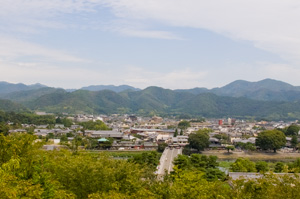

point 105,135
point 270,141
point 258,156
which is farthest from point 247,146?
point 105,135

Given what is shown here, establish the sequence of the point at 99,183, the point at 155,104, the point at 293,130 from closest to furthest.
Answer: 1. the point at 99,183
2. the point at 293,130
3. the point at 155,104

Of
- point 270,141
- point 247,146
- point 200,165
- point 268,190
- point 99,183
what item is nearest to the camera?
point 268,190

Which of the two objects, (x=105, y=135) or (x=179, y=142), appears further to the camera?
(x=105, y=135)

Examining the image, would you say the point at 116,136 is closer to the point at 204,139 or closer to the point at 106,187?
the point at 204,139

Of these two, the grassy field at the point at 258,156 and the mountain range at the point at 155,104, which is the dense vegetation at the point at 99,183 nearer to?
the grassy field at the point at 258,156

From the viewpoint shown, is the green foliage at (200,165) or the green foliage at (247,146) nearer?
the green foliage at (200,165)

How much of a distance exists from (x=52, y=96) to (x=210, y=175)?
103521 mm

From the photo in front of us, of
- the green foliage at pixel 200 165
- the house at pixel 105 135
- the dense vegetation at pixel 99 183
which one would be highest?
the dense vegetation at pixel 99 183

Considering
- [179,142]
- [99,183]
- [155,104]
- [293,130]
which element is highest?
[155,104]

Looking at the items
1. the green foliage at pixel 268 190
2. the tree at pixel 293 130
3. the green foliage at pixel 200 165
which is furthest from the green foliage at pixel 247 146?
the green foliage at pixel 268 190

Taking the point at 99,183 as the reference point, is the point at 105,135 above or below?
below

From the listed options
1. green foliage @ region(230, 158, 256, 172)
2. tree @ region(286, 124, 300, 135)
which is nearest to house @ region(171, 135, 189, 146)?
tree @ region(286, 124, 300, 135)

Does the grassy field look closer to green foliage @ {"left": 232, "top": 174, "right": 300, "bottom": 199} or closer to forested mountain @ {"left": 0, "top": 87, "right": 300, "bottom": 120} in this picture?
green foliage @ {"left": 232, "top": 174, "right": 300, "bottom": 199}

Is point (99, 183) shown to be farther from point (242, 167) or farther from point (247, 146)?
point (247, 146)
